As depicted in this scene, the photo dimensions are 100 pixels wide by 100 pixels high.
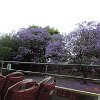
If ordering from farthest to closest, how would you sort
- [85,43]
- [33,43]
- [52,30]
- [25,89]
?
1. [52,30]
2. [33,43]
3. [85,43]
4. [25,89]

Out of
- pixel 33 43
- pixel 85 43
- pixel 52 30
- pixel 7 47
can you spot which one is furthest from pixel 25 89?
pixel 52 30

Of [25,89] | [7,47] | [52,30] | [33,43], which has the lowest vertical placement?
[25,89]

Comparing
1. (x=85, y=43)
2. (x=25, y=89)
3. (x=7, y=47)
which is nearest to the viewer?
(x=25, y=89)

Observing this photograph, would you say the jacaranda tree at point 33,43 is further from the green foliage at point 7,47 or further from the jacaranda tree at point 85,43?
the jacaranda tree at point 85,43

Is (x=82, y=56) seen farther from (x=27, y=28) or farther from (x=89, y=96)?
(x=89, y=96)

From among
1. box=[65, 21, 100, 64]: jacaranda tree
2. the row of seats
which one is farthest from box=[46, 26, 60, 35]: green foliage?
the row of seats

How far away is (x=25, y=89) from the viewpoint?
2857 millimetres

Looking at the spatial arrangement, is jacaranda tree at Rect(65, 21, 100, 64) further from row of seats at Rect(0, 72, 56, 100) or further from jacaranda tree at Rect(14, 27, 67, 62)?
row of seats at Rect(0, 72, 56, 100)

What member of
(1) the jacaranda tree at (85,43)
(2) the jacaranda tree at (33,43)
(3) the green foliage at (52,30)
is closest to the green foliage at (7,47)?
(2) the jacaranda tree at (33,43)

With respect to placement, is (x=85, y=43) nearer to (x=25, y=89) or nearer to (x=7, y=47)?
(x=7, y=47)

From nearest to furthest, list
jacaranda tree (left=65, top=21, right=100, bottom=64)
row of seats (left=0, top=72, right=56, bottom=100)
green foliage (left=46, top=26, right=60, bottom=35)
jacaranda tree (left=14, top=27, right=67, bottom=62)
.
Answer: row of seats (left=0, top=72, right=56, bottom=100) < jacaranda tree (left=65, top=21, right=100, bottom=64) < jacaranda tree (left=14, top=27, right=67, bottom=62) < green foliage (left=46, top=26, right=60, bottom=35)

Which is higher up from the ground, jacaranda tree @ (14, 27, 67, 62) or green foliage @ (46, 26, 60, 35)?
green foliage @ (46, 26, 60, 35)

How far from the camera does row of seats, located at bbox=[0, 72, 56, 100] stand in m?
2.62

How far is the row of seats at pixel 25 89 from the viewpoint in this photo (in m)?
2.62
